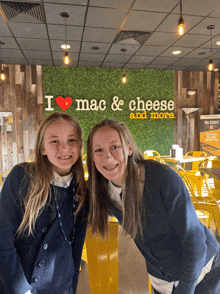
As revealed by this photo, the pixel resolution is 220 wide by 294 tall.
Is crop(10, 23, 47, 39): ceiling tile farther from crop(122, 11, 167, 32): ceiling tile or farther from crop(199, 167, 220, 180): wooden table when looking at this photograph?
crop(199, 167, 220, 180): wooden table

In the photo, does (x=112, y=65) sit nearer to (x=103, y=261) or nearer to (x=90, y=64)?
(x=90, y=64)

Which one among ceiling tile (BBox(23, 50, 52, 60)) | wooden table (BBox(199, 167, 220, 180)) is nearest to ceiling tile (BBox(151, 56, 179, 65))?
ceiling tile (BBox(23, 50, 52, 60))

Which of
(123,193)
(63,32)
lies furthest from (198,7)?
(123,193)

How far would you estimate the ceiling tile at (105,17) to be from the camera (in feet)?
10.4

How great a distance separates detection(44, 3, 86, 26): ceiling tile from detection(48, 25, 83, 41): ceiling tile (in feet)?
0.52

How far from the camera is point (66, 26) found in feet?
11.8

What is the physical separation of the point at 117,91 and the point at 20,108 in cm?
268

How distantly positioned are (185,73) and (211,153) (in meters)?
2.53

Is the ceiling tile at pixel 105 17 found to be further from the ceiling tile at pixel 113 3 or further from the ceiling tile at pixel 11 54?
the ceiling tile at pixel 11 54

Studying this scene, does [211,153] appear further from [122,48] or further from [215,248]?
[215,248]

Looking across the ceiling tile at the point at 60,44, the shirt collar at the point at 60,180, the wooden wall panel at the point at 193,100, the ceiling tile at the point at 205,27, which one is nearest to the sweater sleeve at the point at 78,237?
the shirt collar at the point at 60,180

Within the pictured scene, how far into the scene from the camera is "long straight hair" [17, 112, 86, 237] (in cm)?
99

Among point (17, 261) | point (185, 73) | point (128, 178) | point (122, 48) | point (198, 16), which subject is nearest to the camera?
point (17, 261)

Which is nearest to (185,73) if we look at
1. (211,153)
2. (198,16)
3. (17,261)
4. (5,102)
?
(211,153)
